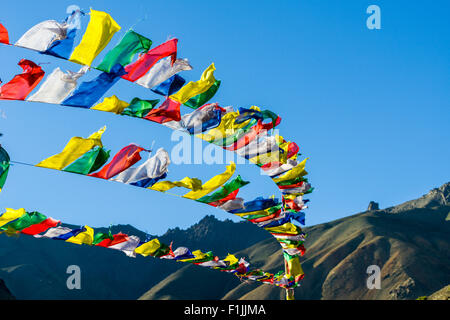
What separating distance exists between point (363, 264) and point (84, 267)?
91509mm

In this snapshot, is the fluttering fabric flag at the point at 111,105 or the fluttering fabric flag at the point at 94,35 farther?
the fluttering fabric flag at the point at 111,105

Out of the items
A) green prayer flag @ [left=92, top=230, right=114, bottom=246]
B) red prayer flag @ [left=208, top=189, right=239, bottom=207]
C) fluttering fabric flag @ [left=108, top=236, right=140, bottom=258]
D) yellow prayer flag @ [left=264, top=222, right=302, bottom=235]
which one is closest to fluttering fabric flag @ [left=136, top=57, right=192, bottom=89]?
red prayer flag @ [left=208, top=189, right=239, bottom=207]

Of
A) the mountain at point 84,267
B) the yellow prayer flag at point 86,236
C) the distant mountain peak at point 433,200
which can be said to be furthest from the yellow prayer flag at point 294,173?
the distant mountain peak at point 433,200

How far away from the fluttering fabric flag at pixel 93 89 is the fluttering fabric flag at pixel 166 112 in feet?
3.27

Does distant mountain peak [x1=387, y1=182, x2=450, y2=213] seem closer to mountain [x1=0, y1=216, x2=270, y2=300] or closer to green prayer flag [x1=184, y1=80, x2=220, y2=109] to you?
mountain [x1=0, y1=216, x2=270, y2=300]

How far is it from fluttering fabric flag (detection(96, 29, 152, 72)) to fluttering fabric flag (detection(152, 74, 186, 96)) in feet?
2.41

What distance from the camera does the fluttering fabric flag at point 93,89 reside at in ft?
25.0

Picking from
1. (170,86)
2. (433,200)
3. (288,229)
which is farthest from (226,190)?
(433,200)

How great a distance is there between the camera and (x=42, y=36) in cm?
693

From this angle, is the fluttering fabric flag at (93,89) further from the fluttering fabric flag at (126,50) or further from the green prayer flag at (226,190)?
the green prayer flag at (226,190)

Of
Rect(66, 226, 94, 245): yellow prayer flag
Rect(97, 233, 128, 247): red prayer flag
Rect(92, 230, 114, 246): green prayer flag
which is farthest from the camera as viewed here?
Rect(97, 233, 128, 247): red prayer flag

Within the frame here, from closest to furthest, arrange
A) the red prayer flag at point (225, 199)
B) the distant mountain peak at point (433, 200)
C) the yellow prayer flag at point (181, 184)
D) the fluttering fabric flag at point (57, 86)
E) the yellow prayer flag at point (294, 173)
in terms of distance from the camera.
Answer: the fluttering fabric flag at point (57, 86)
the yellow prayer flag at point (181, 184)
the red prayer flag at point (225, 199)
the yellow prayer flag at point (294, 173)
the distant mountain peak at point (433, 200)

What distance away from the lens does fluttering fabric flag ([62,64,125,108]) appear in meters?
7.62
